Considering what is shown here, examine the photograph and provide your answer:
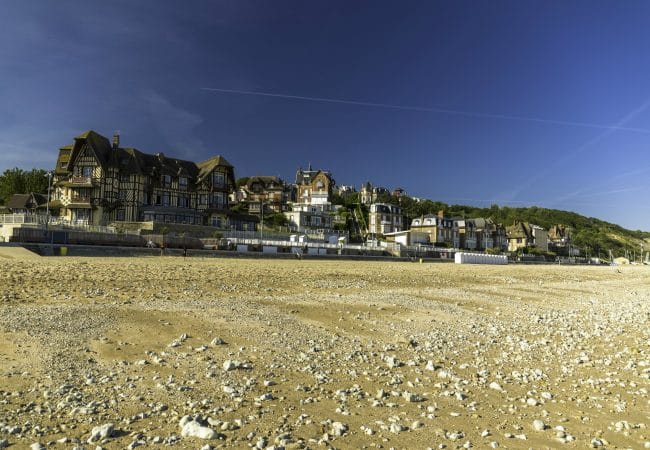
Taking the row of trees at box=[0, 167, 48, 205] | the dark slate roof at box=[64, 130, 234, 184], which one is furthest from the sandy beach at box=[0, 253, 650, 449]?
the row of trees at box=[0, 167, 48, 205]

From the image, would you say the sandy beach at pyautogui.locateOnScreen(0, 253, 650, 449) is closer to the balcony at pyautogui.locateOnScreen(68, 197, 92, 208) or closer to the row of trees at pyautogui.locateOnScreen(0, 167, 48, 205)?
the balcony at pyautogui.locateOnScreen(68, 197, 92, 208)

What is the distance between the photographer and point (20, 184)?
75.2 m

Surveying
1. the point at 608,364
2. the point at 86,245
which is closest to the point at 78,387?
the point at 608,364

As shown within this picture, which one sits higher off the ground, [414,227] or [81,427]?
[414,227]

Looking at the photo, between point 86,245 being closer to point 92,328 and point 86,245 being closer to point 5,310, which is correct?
point 5,310

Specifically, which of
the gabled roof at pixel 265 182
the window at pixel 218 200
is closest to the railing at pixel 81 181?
the window at pixel 218 200

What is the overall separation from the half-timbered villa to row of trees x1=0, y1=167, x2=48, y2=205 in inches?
686

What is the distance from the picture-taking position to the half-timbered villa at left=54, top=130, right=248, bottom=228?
188 ft

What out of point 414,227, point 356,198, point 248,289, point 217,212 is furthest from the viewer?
point 356,198

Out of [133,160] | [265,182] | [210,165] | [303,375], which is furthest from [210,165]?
[303,375]

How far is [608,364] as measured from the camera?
9.12 metres

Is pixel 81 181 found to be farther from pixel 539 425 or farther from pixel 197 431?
pixel 539 425

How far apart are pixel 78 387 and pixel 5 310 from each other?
661cm

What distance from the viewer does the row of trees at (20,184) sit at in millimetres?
74256
